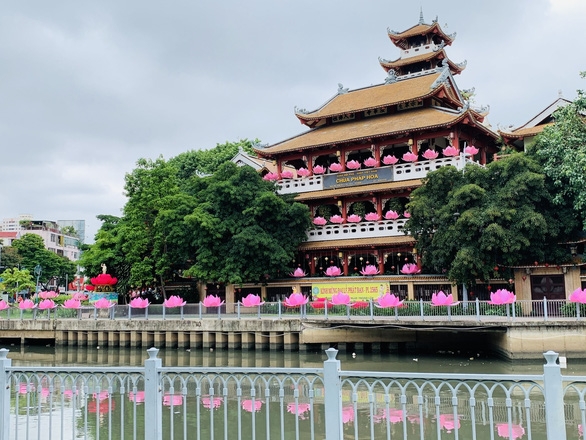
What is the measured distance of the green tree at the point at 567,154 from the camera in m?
21.3

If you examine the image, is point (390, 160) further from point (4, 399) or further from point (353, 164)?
point (4, 399)

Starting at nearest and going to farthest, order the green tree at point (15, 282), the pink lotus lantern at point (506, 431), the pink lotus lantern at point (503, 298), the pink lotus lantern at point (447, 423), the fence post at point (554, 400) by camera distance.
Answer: the fence post at point (554, 400) → the pink lotus lantern at point (506, 431) → the pink lotus lantern at point (447, 423) → the pink lotus lantern at point (503, 298) → the green tree at point (15, 282)

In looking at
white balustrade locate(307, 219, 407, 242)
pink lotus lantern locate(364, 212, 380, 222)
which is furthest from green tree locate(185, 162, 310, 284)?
pink lotus lantern locate(364, 212, 380, 222)

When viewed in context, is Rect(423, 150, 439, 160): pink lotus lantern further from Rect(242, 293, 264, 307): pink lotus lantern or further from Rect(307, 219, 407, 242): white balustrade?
Rect(242, 293, 264, 307): pink lotus lantern

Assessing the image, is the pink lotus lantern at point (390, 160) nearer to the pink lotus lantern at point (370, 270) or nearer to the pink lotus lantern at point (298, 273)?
the pink lotus lantern at point (370, 270)

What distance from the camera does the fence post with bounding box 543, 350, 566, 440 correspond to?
4797 mm

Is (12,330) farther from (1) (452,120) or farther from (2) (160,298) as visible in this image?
(1) (452,120)

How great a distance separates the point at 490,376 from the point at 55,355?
2468 cm

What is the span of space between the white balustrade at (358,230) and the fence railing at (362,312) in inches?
242

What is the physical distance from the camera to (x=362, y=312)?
23.0m

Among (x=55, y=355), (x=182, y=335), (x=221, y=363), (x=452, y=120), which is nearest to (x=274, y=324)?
(x=221, y=363)

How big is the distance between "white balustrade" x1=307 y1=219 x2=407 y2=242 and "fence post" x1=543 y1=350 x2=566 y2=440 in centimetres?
2344

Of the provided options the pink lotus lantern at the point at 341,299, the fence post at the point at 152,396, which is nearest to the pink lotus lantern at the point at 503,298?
the pink lotus lantern at the point at 341,299

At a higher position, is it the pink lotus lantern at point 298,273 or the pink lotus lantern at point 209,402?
the pink lotus lantern at point 298,273
